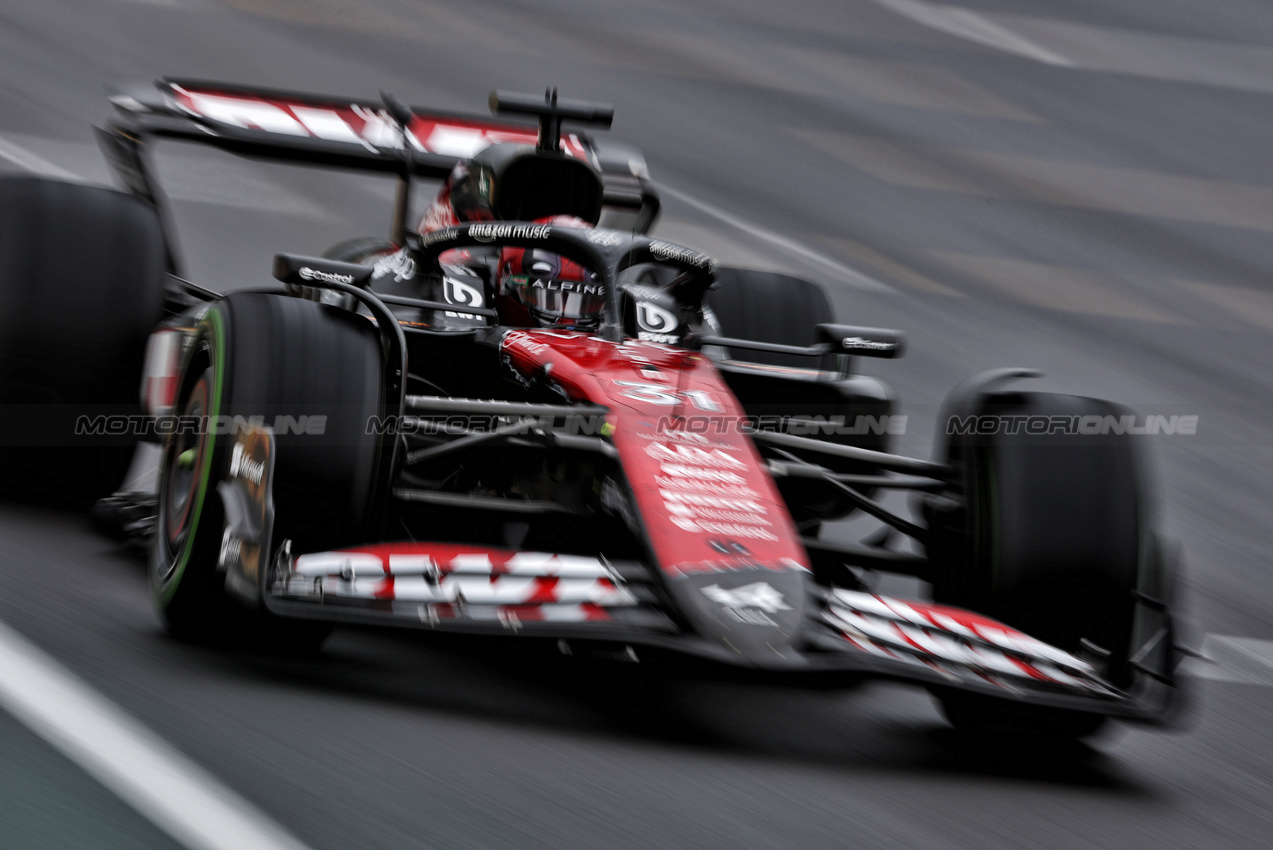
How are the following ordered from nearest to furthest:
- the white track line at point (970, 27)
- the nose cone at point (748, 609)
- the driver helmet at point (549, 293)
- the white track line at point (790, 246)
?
the nose cone at point (748, 609) < the driver helmet at point (549, 293) < the white track line at point (790, 246) < the white track line at point (970, 27)

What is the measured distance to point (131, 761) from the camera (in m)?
3.10

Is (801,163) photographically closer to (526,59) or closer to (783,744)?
(526,59)

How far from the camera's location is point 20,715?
326cm

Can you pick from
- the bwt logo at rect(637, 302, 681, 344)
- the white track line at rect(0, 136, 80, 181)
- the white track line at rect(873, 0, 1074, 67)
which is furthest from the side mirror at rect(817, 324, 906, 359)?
the white track line at rect(873, 0, 1074, 67)

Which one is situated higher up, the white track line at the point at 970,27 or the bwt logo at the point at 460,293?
the white track line at the point at 970,27

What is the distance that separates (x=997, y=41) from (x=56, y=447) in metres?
12.6

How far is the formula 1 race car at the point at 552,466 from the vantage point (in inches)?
144

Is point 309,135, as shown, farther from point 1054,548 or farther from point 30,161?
point 30,161

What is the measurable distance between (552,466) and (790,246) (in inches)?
279

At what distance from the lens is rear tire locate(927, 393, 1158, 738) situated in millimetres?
4160

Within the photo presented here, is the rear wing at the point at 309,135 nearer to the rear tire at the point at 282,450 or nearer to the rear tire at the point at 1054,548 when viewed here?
the rear tire at the point at 282,450

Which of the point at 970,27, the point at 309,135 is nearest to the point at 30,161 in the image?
the point at 309,135

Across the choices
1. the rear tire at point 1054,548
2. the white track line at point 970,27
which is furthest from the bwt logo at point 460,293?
the white track line at point 970,27

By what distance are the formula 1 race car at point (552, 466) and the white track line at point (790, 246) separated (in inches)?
198
